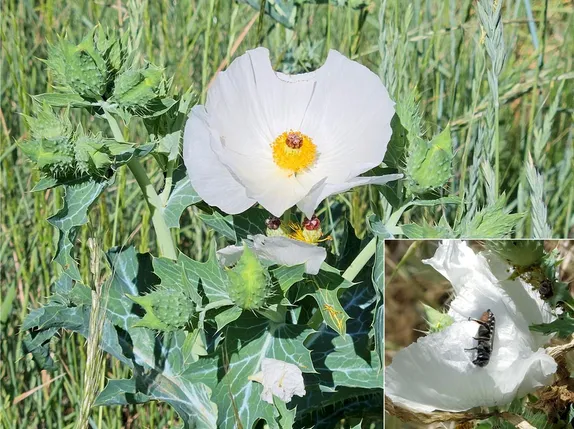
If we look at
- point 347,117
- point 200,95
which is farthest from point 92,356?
point 200,95

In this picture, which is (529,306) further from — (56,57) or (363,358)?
(56,57)

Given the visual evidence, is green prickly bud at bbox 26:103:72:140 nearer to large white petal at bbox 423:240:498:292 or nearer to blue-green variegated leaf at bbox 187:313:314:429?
blue-green variegated leaf at bbox 187:313:314:429

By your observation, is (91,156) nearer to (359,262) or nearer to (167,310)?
(167,310)

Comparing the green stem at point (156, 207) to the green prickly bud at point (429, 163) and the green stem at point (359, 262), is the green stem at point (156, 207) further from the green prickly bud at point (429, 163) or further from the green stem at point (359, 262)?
the green prickly bud at point (429, 163)

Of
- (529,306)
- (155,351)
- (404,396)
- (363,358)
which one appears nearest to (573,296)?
(529,306)

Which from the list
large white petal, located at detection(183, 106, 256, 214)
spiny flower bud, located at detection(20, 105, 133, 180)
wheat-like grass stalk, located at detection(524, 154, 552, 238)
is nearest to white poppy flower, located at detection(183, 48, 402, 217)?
large white petal, located at detection(183, 106, 256, 214)
